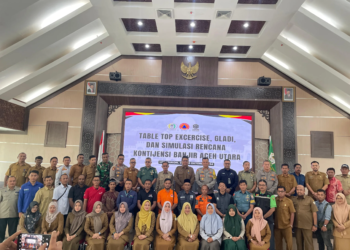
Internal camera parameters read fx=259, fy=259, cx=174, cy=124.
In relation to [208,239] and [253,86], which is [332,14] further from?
[208,239]

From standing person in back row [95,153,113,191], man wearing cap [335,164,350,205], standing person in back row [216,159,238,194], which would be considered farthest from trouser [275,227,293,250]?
standing person in back row [95,153,113,191]

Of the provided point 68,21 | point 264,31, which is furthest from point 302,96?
point 68,21

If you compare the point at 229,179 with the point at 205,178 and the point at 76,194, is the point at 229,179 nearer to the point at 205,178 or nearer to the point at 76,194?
the point at 205,178

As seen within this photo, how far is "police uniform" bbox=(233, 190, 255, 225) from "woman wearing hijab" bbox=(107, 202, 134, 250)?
1761mm

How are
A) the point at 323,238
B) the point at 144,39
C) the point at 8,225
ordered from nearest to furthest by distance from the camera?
the point at 323,238
the point at 8,225
the point at 144,39

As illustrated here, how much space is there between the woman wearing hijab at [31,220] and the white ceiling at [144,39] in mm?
2783

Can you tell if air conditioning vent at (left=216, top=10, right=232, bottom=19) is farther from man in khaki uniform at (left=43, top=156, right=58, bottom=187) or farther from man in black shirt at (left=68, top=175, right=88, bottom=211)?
man in khaki uniform at (left=43, top=156, right=58, bottom=187)

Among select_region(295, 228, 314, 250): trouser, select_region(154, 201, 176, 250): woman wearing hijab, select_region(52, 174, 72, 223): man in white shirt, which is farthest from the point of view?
select_region(52, 174, 72, 223): man in white shirt

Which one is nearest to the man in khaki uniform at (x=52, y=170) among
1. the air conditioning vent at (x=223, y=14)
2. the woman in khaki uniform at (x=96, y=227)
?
the woman in khaki uniform at (x=96, y=227)

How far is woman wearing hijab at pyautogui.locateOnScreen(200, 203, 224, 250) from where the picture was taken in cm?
388

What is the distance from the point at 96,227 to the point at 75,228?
Answer: 1.03ft

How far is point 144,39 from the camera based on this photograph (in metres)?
6.13

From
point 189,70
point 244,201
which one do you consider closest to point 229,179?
point 244,201

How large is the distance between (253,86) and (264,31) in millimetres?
1531
